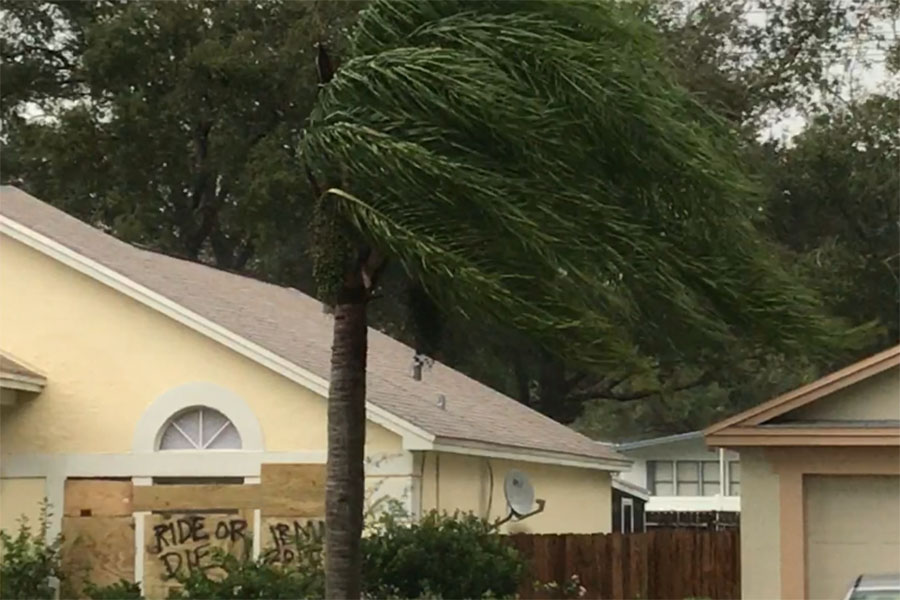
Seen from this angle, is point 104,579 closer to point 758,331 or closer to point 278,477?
point 278,477

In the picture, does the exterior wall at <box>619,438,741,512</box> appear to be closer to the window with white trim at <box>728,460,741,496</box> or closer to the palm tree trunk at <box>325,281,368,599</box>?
the window with white trim at <box>728,460,741,496</box>

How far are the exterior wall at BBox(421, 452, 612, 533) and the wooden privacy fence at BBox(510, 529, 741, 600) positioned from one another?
3.32ft

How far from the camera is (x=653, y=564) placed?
64.7 ft

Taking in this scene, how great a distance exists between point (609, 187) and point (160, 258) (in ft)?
39.3

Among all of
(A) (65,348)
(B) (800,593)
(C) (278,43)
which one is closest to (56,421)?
(A) (65,348)

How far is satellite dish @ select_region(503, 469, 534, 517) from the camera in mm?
19078

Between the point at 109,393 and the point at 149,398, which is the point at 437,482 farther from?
the point at 109,393

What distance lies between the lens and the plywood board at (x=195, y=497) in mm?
16547

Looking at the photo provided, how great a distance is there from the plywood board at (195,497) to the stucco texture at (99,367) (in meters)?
0.54

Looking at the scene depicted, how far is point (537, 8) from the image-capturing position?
10875 mm

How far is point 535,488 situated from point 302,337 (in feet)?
12.7

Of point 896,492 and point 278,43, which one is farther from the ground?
point 278,43

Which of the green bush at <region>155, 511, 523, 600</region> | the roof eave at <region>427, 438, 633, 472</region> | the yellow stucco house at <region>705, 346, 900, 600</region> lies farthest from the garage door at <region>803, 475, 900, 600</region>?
the roof eave at <region>427, 438, 633, 472</region>

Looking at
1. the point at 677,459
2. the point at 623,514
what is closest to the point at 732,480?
the point at 677,459
